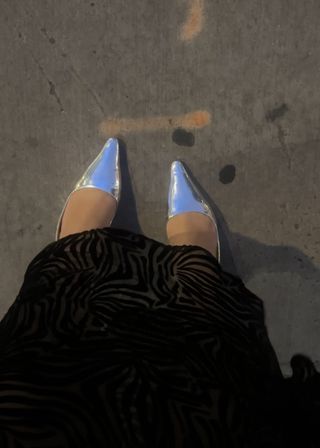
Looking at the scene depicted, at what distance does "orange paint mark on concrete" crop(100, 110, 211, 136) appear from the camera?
1.81m

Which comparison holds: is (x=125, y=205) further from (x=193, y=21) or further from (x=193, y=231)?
(x=193, y=21)

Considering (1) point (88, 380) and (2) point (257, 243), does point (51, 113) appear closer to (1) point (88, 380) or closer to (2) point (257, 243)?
(2) point (257, 243)

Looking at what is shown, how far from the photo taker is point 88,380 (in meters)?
1.02

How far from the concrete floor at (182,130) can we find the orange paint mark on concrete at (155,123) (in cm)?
1

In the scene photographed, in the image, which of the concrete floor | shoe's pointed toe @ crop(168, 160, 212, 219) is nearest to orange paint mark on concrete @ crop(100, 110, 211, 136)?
the concrete floor

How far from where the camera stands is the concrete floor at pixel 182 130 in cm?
175

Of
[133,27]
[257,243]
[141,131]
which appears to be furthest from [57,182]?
[257,243]

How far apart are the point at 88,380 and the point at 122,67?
116cm

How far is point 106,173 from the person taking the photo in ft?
5.95

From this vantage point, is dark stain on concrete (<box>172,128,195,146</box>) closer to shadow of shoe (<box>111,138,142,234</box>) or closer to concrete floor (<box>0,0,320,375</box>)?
concrete floor (<box>0,0,320,375</box>)

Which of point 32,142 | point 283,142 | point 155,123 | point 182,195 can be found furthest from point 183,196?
point 32,142

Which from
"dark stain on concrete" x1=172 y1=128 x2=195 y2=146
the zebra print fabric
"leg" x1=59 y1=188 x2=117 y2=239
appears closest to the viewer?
the zebra print fabric

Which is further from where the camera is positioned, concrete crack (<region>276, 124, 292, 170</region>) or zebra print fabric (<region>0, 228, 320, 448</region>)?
concrete crack (<region>276, 124, 292, 170</region>)

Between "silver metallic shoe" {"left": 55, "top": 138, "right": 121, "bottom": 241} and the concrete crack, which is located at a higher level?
the concrete crack
